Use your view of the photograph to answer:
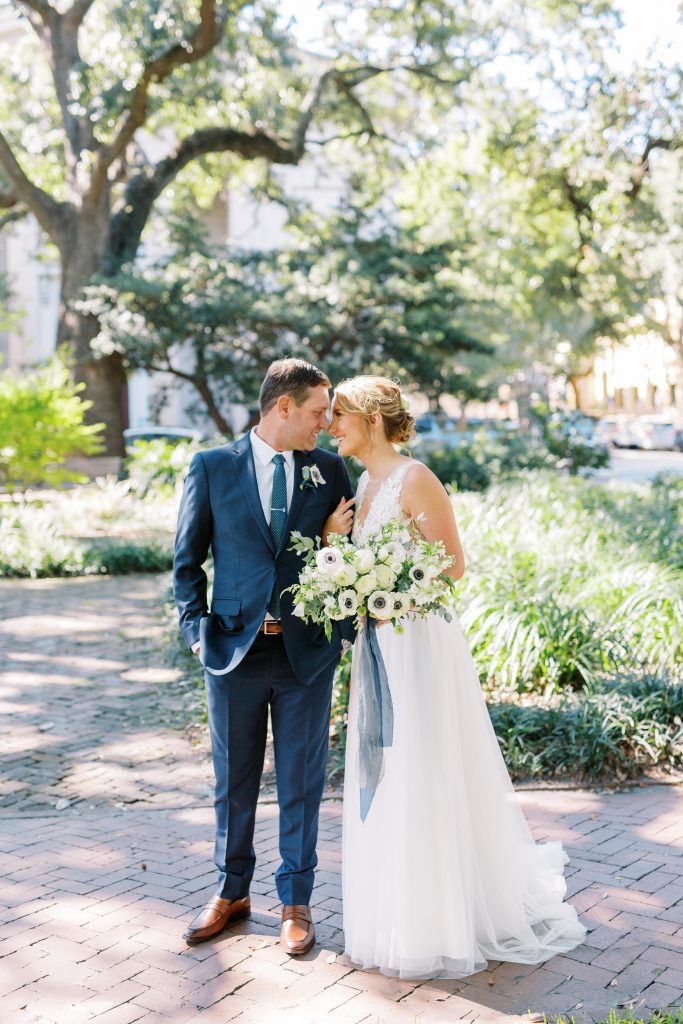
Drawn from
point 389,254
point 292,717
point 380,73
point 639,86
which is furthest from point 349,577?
point 380,73

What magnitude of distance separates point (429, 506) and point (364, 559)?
47cm

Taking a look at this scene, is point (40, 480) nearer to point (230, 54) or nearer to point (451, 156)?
point (230, 54)

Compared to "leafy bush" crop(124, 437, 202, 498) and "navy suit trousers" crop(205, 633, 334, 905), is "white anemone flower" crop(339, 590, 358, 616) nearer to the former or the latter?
"navy suit trousers" crop(205, 633, 334, 905)

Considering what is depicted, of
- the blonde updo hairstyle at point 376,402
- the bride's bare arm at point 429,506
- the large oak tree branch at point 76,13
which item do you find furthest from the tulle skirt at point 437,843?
the large oak tree branch at point 76,13

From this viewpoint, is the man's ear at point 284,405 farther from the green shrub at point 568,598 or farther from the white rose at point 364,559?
the green shrub at point 568,598

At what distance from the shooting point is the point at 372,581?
3.30 meters

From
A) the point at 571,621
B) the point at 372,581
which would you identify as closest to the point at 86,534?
the point at 571,621

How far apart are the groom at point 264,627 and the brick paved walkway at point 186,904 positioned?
22cm

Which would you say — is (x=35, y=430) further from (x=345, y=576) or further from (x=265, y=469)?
(x=345, y=576)

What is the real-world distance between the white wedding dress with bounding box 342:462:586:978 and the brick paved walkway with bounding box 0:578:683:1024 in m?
0.11

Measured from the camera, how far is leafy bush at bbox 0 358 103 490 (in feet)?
46.7

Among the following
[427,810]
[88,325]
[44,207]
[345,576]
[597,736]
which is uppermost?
[44,207]

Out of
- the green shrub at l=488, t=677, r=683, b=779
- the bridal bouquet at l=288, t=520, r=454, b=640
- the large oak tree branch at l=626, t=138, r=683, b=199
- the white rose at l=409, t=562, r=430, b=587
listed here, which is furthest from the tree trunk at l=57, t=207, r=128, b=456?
the white rose at l=409, t=562, r=430, b=587

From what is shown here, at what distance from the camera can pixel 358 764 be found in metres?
3.60
